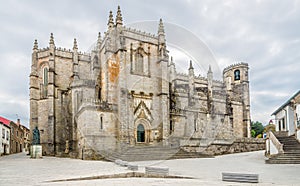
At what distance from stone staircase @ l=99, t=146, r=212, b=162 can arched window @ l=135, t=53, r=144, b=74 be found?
10.5m

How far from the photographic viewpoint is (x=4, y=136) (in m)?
36.8

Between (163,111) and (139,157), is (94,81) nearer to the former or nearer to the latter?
(163,111)

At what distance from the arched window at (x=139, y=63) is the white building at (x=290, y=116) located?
17.1m

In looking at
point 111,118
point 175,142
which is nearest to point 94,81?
point 111,118

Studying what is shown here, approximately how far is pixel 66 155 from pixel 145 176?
68.2ft

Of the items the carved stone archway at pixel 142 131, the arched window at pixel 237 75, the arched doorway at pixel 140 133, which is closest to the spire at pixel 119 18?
the carved stone archway at pixel 142 131

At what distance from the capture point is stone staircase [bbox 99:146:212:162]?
25.2 m

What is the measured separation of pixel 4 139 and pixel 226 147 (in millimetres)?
30934

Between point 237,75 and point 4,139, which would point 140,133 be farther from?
point 237,75

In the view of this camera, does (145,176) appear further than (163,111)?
No

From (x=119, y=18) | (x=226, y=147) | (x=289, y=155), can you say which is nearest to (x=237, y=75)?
(x=226, y=147)

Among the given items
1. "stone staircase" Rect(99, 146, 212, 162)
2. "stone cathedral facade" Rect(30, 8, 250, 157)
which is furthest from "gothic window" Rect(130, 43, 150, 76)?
"stone staircase" Rect(99, 146, 212, 162)

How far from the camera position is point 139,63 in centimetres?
3388

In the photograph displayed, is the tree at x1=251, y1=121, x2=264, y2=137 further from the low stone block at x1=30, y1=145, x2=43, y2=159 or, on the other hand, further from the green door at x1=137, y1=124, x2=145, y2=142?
the low stone block at x1=30, y1=145, x2=43, y2=159
